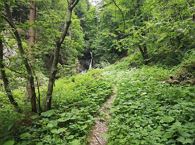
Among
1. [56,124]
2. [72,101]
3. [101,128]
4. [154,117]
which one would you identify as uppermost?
[72,101]

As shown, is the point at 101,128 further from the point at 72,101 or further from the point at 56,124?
the point at 72,101

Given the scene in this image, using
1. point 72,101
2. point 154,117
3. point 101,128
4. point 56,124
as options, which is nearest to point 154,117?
point 154,117

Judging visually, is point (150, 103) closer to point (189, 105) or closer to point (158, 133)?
point (189, 105)

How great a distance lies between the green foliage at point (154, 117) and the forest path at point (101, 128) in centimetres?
24

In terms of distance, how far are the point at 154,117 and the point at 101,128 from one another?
144cm

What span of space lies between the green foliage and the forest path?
0.24 metres

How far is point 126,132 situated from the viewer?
6.27m

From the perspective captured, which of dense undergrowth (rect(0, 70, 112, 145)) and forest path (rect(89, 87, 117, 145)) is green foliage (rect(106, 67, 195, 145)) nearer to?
forest path (rect(89, 87, 117, 145))

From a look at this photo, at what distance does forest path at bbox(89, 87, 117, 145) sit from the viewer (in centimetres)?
646

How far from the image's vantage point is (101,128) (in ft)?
23.4

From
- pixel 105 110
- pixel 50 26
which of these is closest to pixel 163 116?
pixel 105 110

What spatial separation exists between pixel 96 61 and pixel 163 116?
99.3 ft

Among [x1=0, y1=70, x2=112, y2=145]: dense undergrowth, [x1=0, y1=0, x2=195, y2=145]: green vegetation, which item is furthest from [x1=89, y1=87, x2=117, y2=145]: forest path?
[x1=0, y1=70, x2=112, y2=145]: dense undergrowth

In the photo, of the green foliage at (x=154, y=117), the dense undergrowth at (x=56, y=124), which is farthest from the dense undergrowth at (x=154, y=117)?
the dense undergrowth at (x=56, y=124)
